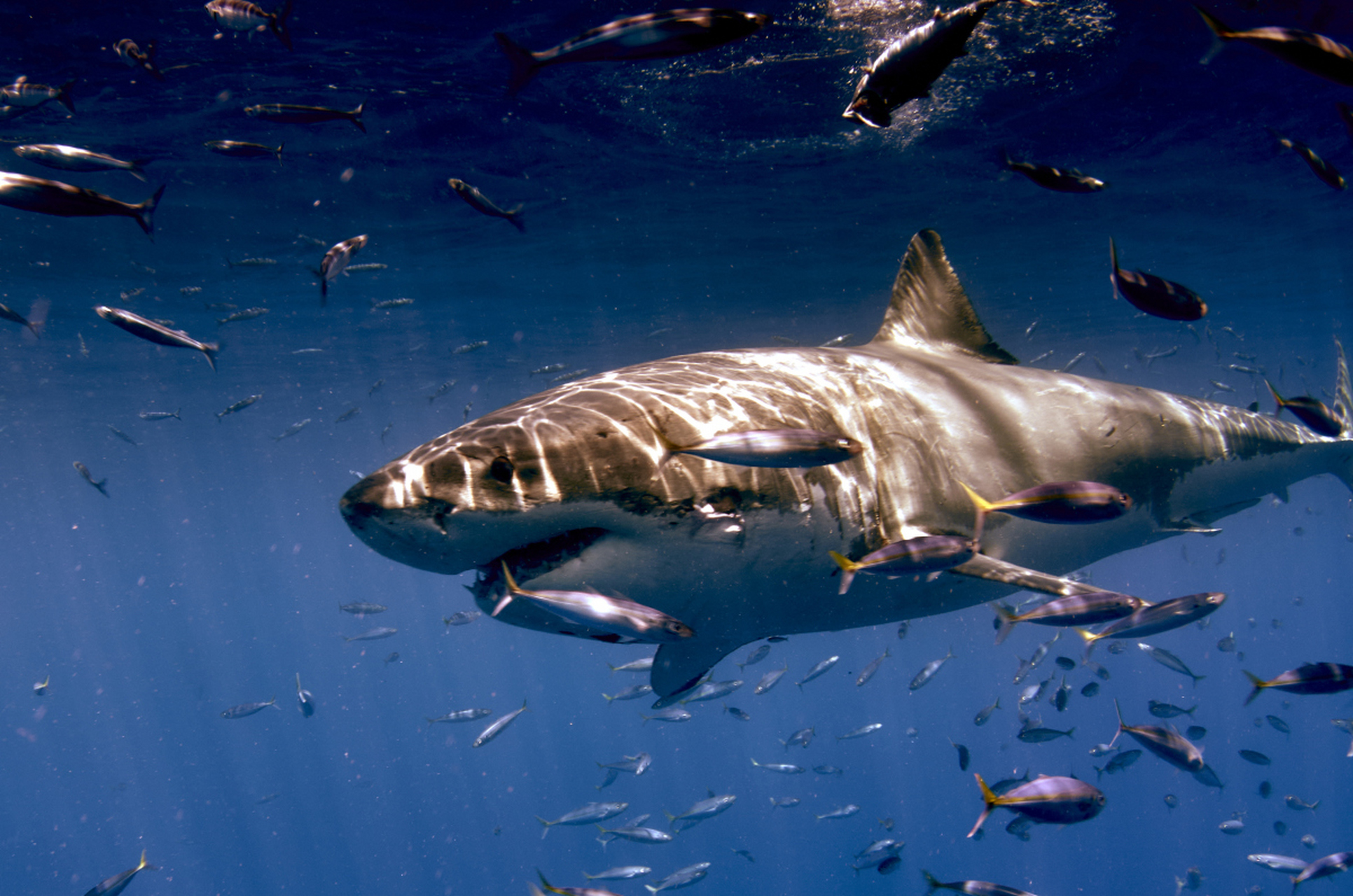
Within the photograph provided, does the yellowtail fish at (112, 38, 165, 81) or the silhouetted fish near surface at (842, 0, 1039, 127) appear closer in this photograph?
the silhouetted fish near surface at (842, 0, 1039, 127)

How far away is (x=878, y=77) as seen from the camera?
2248mm

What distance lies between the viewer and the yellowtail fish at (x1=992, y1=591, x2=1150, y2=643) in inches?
125

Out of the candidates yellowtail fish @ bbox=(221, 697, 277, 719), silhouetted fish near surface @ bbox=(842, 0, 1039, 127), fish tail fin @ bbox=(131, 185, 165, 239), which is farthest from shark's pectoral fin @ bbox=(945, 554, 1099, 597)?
yellowtail fish @ bbox=(221, 697, 277, 719)

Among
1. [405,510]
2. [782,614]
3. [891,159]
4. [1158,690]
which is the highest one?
[891,159]

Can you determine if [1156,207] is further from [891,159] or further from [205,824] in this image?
[205,824]

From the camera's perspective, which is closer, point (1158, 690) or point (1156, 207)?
point (1156, 207)

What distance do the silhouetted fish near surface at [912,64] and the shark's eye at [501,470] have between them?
4.98ft

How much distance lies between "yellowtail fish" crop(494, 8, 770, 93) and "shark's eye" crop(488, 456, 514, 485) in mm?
1215

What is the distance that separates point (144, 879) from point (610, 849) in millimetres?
33478

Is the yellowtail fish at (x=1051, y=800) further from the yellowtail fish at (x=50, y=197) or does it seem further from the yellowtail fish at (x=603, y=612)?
the yellowtail fish at (x=50, y=197)

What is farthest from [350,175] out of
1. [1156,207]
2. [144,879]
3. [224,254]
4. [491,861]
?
[144,879]

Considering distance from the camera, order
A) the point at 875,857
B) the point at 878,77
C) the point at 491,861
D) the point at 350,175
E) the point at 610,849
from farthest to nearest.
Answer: the point at 491,861 < the point at 610,849 < the point at 350,175 < the point at 875,857 < the point at 878,77

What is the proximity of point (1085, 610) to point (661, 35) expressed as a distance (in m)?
3.02

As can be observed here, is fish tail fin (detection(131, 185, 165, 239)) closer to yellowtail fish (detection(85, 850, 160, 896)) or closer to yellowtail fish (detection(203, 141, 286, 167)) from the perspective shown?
yellowtail fish (detection(203, 141, 286, 167))
